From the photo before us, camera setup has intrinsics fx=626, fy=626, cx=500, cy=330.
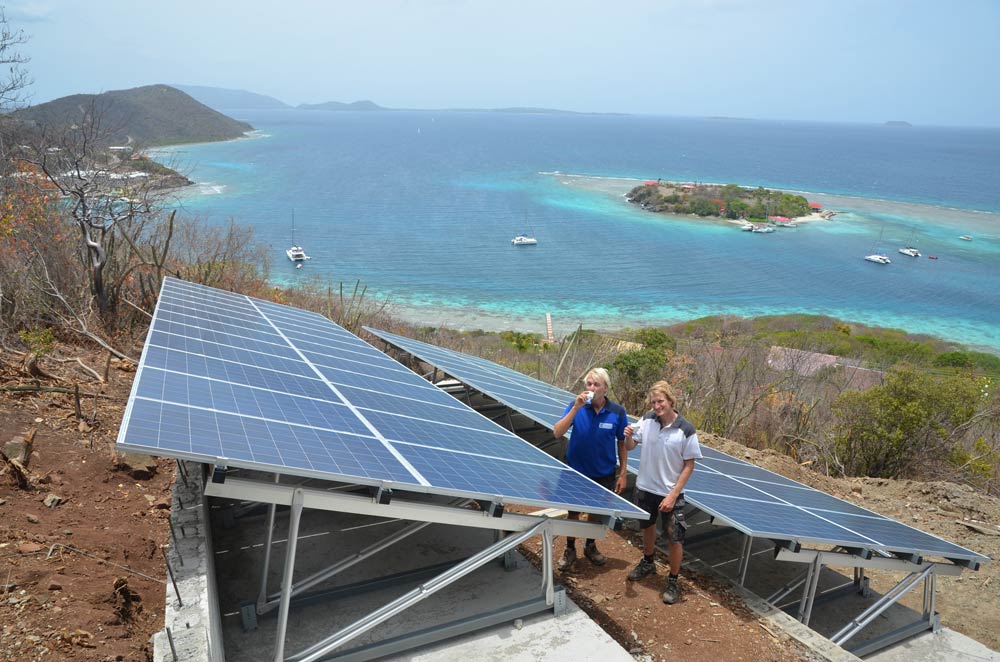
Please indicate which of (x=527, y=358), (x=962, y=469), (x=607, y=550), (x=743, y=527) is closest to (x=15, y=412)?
(x=607, y=550)

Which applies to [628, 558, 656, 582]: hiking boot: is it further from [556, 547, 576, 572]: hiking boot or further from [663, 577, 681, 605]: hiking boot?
[556, 547, 576, 572]: hiking boot

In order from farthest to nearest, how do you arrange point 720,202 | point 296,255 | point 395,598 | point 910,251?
point 720,202 < point 910,251 < point 296,255 < point 395,598

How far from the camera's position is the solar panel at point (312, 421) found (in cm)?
517

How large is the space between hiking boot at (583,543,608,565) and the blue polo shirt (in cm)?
133

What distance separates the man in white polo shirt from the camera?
7848 millimetres

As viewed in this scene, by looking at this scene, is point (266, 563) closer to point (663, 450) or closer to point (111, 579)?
point (111, 579)

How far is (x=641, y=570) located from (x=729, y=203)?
132366mm

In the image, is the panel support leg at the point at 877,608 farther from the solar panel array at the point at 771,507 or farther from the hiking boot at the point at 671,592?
the hiking boot at the point at 671,592

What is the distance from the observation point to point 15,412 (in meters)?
10.5

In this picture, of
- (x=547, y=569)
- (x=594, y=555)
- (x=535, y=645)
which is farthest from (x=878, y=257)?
(x=535, y=645)

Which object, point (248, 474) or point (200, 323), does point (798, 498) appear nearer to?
point (248, 474)

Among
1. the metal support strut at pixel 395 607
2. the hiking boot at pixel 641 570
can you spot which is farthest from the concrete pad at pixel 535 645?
the hiking boot at pixel 641 570

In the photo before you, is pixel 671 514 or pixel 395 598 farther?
pixel 671 514

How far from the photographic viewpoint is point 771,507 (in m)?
9.27
